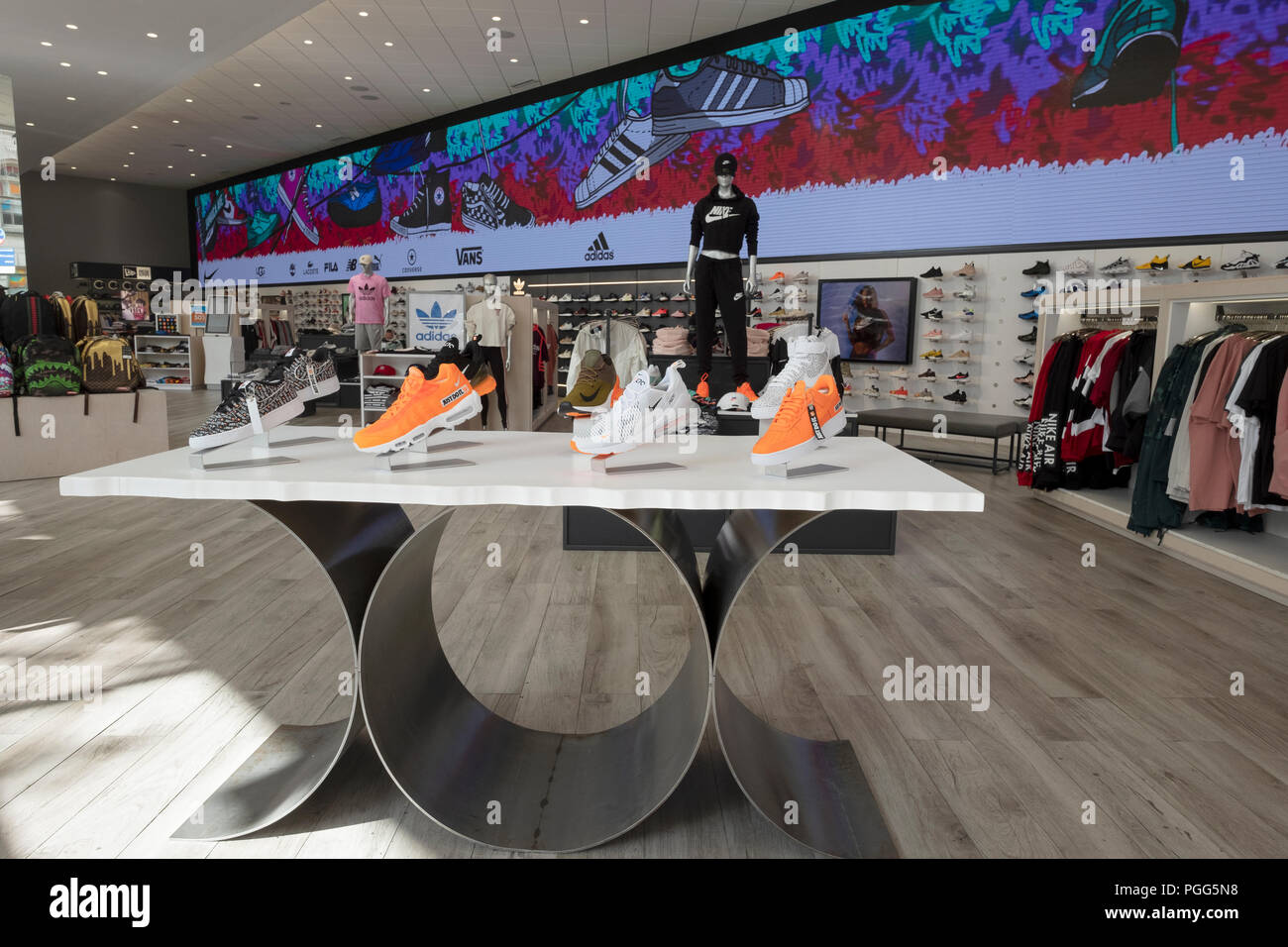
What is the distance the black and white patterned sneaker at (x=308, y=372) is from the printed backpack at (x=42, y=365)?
514 cm

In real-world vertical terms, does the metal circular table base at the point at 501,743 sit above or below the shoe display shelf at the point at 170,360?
below

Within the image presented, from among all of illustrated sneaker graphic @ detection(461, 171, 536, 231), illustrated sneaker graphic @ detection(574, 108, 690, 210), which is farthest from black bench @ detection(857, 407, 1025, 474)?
illustrated sneaker graphic @ detection(461, 171, 536, 231)

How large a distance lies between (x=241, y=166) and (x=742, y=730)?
20.0m

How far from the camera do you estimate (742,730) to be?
79.3 inches

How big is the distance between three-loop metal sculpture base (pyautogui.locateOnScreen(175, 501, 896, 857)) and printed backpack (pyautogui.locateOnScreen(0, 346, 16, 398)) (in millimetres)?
5172

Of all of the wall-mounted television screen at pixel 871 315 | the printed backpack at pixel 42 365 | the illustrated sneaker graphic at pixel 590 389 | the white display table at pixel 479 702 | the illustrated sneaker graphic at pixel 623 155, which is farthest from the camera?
the illustrated sneaker graphic at pixel 623 155

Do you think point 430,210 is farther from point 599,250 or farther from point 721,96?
point 721,96

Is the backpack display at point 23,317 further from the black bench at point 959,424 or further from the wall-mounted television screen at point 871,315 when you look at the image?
the wall-mounted television screen at point 871,315

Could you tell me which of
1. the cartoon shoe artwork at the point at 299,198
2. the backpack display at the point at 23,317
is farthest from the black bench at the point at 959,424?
the cartoon shoe artwork at the point at 299,198

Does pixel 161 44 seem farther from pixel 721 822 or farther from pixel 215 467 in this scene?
pixel 721 822

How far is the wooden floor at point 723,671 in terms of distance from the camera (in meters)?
1.79

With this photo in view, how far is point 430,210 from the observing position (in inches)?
572

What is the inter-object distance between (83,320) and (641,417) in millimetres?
7306
